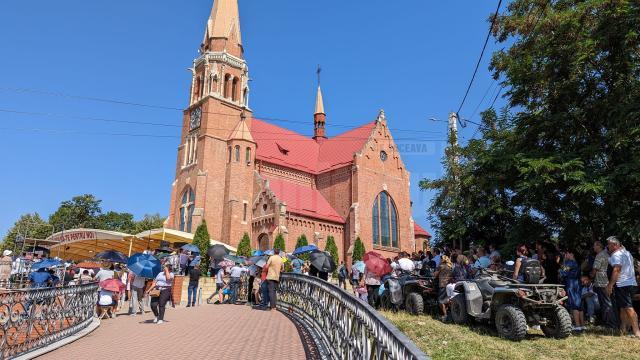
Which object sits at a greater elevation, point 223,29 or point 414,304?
point 223,29

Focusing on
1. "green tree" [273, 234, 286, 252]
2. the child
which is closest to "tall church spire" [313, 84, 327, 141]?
"green tree" [273, 234, 286, 252]

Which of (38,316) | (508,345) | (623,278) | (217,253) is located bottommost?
(508,345)

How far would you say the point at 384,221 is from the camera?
41656 millimetres

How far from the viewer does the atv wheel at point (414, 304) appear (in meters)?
10.9

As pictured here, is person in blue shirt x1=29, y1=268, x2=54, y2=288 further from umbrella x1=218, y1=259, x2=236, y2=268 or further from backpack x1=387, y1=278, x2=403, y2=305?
backpack x1=387, y1=278, x2=403, y2=305

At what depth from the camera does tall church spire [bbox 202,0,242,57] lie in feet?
136

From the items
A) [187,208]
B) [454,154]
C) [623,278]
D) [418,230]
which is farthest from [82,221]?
[623,278]

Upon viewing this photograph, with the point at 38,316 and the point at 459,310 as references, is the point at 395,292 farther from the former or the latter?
the point at 38,316

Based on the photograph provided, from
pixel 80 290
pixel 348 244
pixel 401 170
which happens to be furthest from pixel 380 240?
pixel 80 290

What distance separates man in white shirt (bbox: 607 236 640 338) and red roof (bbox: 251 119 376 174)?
33.0m

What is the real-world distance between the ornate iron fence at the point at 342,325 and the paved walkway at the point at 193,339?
45 cm

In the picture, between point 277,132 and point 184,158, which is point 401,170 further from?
point 184,158

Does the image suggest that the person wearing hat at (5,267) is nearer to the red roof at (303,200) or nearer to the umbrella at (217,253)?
the umbrella at (217,253)

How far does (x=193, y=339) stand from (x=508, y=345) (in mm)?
5732
